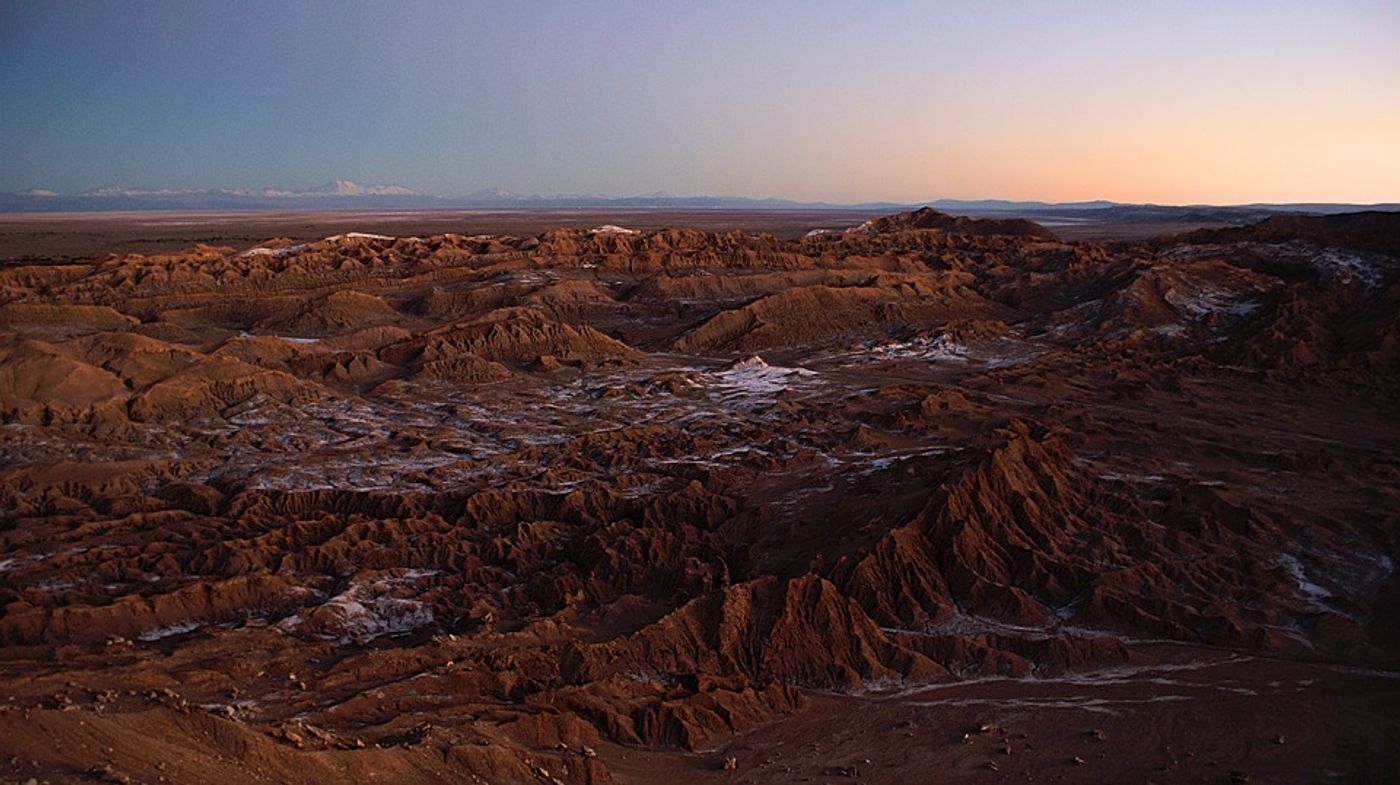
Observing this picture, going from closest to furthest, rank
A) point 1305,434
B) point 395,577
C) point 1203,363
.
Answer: point 395,577
point 1305,434
point 1203,363

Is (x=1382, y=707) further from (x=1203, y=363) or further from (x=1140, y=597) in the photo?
(x=1203, y=363)

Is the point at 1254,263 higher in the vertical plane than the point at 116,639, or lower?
higher

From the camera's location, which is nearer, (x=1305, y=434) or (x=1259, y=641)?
(x=1259, y=641)

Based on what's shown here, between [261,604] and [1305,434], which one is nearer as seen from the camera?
[261,604]

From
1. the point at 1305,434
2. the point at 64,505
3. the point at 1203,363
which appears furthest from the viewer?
the point at 1203,363

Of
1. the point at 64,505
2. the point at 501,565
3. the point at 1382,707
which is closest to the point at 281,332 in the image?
the point at 64,505

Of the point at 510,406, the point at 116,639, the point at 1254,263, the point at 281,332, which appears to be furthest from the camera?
the point at 1254,263

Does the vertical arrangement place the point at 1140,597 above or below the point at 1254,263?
below

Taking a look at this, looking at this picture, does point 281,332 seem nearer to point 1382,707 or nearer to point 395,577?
point 395,577

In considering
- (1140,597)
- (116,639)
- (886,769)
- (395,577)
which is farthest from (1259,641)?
(116,639)
